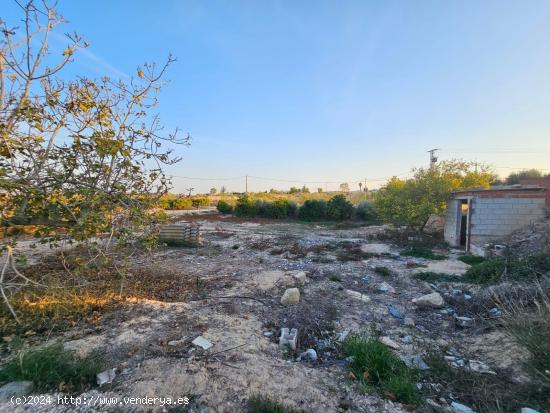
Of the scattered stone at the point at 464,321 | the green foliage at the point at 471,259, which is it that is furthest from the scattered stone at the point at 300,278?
the green foliage at the point at 471,259

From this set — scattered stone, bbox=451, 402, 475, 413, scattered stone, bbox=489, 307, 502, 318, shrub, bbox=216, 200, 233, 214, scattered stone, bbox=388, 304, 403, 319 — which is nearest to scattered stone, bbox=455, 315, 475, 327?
scattered stone, bbox=489, 307, 502, 318

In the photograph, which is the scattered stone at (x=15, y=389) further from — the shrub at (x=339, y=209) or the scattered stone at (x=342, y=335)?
the shrub at (x=339, y=209)

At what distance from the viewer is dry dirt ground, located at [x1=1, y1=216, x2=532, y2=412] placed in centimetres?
225

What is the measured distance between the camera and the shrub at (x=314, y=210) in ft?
70.0

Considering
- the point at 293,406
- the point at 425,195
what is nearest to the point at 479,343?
the point at 293,406

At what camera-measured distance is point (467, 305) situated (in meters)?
4.33

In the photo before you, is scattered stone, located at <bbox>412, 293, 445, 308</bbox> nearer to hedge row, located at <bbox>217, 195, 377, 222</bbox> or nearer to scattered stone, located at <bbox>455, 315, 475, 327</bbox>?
scattered stone, located at <bbox>455, 315, 475, 327</bbox>

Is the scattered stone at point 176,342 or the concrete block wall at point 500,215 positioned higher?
the concrete block wall at point 500,215

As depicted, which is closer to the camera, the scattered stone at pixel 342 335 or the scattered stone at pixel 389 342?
the scattered stone at pixel 389 342

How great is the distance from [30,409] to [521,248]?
9.38 meters

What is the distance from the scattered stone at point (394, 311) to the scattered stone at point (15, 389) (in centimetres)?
437

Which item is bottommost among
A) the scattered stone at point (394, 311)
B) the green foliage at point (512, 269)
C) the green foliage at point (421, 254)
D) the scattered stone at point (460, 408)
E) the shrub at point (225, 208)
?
the scattered stone at point (394, 311)

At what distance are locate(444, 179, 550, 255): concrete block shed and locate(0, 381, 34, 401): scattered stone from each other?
9.80 meters

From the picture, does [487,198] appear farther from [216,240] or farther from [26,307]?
[26,307]
